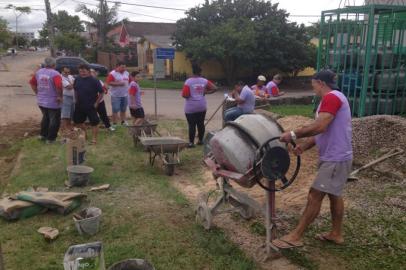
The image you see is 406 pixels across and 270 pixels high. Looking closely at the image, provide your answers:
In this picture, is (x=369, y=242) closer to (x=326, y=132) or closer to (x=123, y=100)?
(x=326, y=132)

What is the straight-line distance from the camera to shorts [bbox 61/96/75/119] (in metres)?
9.54

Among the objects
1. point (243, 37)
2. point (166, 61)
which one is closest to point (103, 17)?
point (166, 61)

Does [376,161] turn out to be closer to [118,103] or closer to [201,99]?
[201,99]

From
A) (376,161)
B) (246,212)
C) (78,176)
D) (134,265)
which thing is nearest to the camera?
(134,265)

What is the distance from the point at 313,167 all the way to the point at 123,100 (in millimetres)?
5364

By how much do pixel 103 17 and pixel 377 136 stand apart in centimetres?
3261

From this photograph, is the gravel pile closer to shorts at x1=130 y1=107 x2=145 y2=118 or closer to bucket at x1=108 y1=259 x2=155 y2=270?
shorts at x1=130 y1=107 x2=145 y2=118

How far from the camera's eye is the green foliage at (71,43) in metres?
40.8

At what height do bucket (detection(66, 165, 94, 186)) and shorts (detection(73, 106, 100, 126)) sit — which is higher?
shorts (detection(73, 106, 100, 126))

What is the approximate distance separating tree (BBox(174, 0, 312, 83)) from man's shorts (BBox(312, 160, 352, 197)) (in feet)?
68.6

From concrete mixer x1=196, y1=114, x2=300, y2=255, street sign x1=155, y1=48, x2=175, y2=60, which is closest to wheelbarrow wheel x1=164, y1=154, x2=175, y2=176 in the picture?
concrete mixer x1=196, y1=114, x2=300, y2=255

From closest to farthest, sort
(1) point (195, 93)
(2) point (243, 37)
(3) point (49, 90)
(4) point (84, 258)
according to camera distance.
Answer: (4) point (84, 258) → (1) point (195, 93) → (3) point (49, 90) → (2) point (243, 37)

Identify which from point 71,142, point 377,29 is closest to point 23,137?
point 71,142

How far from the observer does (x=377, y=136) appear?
798cm
